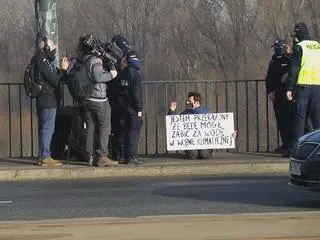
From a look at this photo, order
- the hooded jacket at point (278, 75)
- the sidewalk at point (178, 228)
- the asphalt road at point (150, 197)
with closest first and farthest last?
the sidewalk at point (178, 228) < the asphalt road at point (150, 197) < the hooded jacket at point (278, 75)

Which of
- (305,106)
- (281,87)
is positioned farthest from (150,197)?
(281,87)

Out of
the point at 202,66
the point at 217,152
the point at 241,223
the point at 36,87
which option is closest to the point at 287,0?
the point at 202,66

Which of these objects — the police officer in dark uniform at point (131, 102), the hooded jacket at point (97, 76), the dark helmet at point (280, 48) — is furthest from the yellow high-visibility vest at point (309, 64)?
the hooded jacket at point (97, 76)

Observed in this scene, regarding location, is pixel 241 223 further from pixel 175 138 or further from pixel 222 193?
pixel 175 138

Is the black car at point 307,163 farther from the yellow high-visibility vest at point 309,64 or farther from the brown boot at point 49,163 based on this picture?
the brown boot at point 49,163

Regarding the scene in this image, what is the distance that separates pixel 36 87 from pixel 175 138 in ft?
8.13

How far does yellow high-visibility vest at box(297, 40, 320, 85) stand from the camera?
37.8 feet

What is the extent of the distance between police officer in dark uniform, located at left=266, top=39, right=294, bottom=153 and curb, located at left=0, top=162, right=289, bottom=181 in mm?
932

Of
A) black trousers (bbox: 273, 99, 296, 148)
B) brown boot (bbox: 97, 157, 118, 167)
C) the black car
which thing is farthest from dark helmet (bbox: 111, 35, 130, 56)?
the black car

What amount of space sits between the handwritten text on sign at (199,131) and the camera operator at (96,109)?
139cm

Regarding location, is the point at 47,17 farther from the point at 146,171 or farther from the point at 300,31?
the point at 300,31

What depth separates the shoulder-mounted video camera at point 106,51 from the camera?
11.5 m

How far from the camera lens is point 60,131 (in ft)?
40.4

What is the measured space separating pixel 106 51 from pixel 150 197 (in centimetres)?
313
